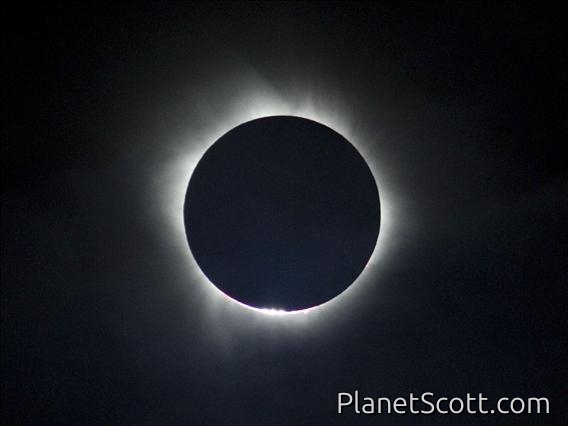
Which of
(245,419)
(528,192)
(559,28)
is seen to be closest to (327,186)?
(528,192)

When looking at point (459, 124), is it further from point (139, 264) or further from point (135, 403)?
point (135, 403)

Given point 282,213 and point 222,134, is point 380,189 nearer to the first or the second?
point 282,213

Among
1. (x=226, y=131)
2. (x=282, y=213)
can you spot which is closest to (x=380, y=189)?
(x=282, y=213)
